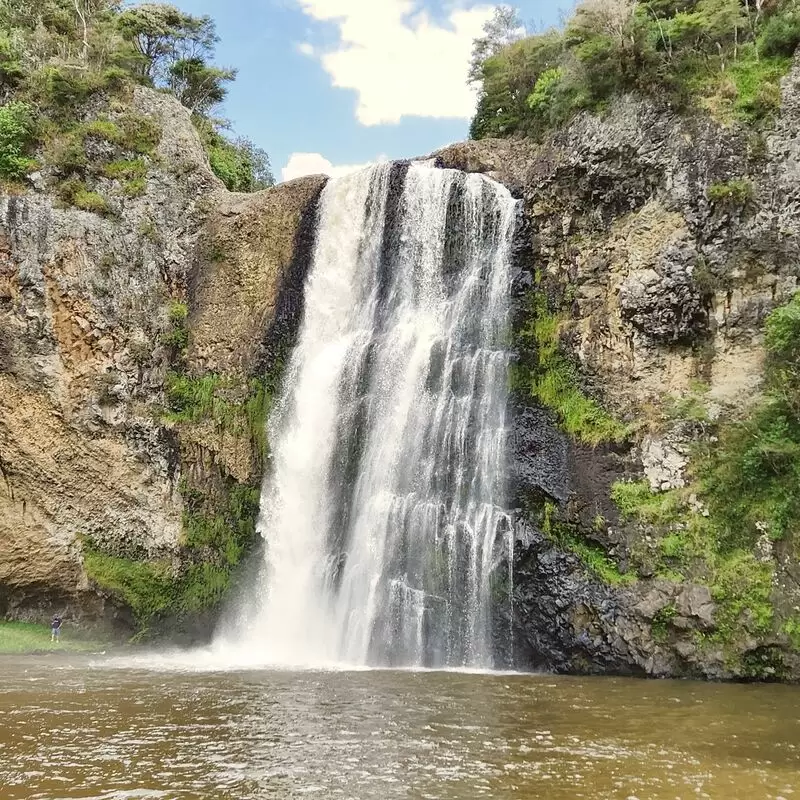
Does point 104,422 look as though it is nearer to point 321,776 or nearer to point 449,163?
point 449,163

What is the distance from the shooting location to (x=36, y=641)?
674 inches

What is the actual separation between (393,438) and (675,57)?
39.1ft

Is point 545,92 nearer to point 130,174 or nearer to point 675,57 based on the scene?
point 675,57

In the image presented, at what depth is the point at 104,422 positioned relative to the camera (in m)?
19.1

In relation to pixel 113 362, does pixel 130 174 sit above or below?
above

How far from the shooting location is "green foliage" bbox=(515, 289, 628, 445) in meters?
15.9

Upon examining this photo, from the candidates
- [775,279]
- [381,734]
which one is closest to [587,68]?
[775,279]

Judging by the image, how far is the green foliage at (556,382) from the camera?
1586 cm

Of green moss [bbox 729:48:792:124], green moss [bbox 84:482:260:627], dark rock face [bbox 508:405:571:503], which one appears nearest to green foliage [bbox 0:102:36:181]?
green moss [bbox 84:482:260:627]

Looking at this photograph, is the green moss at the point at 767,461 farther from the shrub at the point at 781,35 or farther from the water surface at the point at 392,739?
the shrub at the point at 781,35

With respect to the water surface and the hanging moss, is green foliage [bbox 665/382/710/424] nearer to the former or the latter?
the hanging moss

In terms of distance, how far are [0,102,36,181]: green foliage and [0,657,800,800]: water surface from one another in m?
15.7

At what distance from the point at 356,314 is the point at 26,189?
34.4 feet

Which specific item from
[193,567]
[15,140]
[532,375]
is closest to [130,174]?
[15,140]
